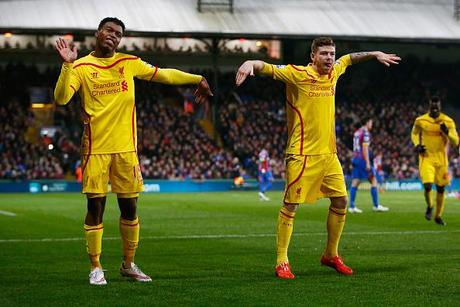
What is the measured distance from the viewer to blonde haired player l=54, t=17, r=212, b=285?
31.3ft

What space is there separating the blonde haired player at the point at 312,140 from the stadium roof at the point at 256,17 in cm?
2993

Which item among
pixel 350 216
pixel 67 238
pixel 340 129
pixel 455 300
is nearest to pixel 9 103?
pixel 340 129

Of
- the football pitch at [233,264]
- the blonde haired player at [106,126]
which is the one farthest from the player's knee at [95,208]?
the football pitch at [233,264]

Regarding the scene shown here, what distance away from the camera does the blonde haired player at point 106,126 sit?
9.53 meters

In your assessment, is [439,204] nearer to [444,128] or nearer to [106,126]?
[444,128]

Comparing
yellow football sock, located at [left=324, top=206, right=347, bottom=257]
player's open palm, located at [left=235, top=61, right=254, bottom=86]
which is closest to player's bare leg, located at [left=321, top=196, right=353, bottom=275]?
yellow football sock, located at [left=324, top=206, right=347, bottom=257]

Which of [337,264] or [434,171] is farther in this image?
[434,171]

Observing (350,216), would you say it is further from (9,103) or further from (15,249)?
(9,103)

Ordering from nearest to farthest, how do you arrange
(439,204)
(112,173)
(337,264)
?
1. (112,173)
2. (337,264)
3. (439,204)

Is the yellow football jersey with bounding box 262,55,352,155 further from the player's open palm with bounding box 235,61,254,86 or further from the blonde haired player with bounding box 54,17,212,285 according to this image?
the blonde haired player with bounding box 54,17,212,285

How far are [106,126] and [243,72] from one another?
4.88ft

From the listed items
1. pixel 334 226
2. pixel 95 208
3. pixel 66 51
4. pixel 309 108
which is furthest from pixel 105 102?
pixel 334 226

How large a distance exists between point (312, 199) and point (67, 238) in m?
6.45

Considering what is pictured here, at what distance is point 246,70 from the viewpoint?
31.7 ft
